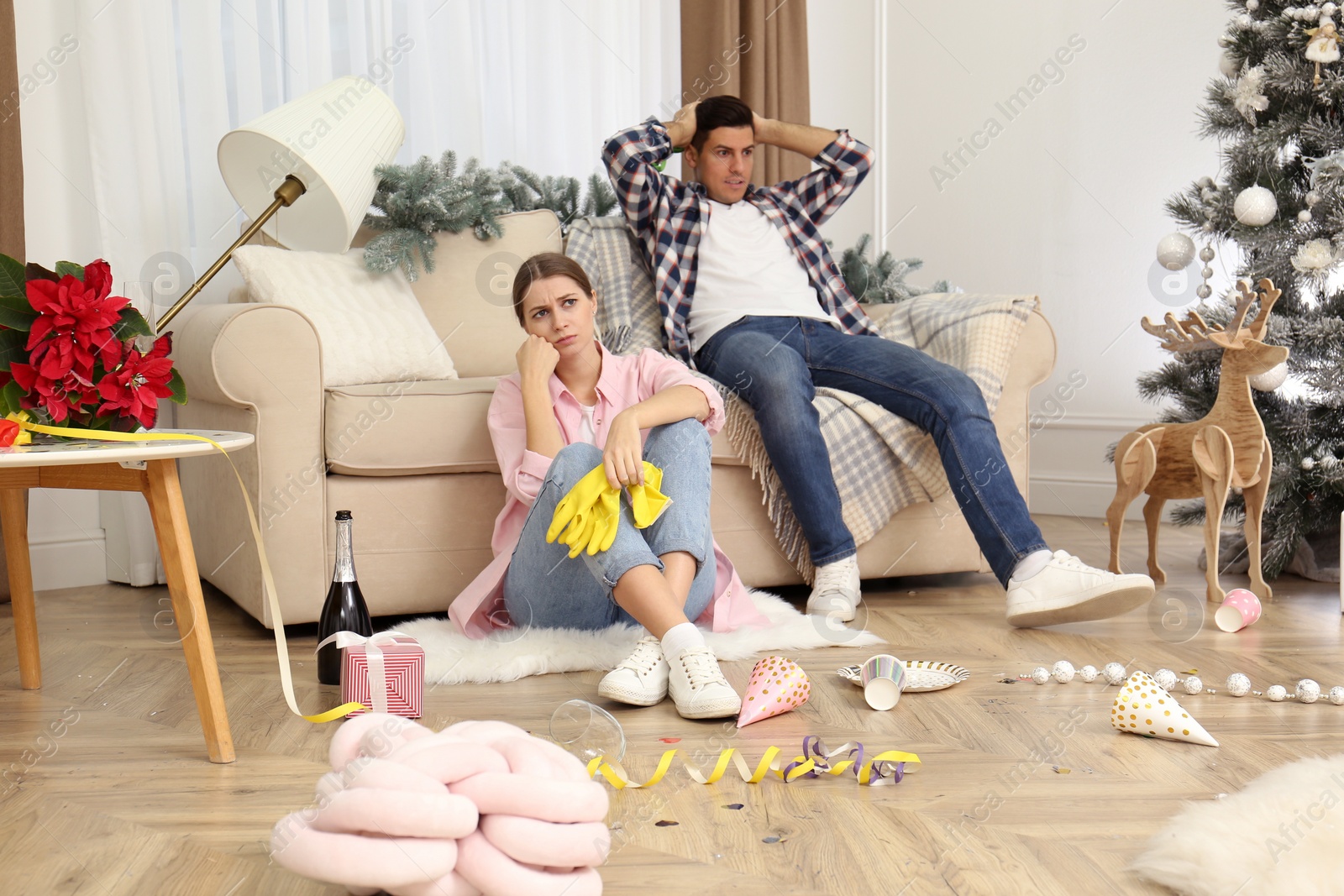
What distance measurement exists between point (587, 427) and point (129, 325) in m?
0.77

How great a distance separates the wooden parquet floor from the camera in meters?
1.05

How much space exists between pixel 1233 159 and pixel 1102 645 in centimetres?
132


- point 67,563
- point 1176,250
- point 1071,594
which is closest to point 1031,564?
point 1071,594

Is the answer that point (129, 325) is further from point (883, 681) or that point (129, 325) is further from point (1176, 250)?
point (1176, 250)

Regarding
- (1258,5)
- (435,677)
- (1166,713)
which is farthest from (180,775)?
(1258,5)

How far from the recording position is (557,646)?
1.80m

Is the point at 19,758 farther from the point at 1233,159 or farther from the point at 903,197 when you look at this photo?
the point at 903,197

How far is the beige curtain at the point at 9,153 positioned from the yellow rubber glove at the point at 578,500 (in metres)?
1.41

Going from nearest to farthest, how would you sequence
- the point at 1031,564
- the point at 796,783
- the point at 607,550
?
1. the point at 796,783
2. the point at 607,550
3. the point at 1031,564

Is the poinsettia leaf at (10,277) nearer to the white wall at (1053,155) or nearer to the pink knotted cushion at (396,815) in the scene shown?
the pink knotted cushion at (396,815)

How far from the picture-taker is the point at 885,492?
2.29 meters

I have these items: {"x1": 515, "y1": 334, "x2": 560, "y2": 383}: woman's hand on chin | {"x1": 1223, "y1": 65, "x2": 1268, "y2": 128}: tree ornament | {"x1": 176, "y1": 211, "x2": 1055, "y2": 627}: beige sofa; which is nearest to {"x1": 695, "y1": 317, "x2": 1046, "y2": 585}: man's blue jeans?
{"x1": 176, "y1": 211, "x2": 1055, "y2": 627}: beige sofa

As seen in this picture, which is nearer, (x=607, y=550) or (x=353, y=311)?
(x=607, y=550)

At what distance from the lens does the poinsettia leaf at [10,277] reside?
133 centimetres
